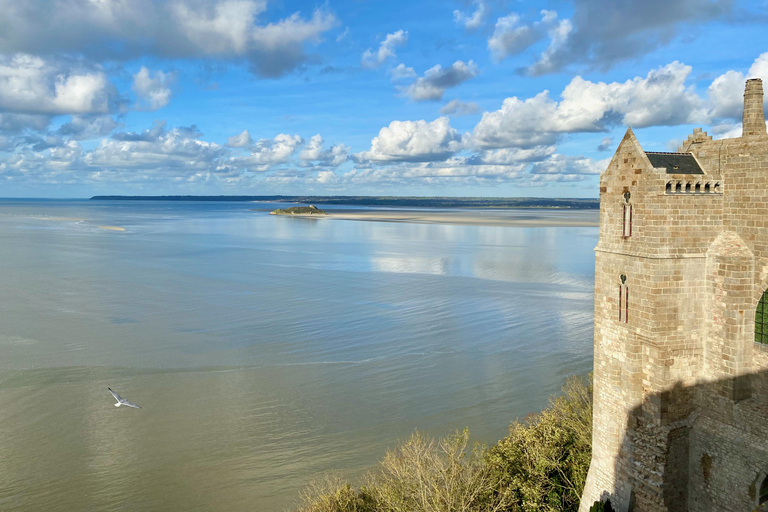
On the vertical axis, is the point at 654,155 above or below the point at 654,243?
above

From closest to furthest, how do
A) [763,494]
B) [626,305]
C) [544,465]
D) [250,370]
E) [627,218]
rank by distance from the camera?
[763,494] < [627,218] < [626,305] < [544,465] < [250,370]

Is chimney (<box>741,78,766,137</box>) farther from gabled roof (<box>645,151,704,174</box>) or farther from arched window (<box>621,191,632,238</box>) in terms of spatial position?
arched window (<box>621,191,632,238</box>)

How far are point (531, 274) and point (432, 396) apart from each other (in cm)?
3518

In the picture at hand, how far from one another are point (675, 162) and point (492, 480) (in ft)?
35.7

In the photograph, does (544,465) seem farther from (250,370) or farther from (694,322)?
(250,370)

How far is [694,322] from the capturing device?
13977mm

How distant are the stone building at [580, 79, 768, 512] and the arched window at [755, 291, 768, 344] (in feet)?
0.08

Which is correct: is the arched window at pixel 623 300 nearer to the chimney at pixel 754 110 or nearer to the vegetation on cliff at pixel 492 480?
the chimney at pixel 754 110

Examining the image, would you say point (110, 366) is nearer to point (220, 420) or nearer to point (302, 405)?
point (220, 420)

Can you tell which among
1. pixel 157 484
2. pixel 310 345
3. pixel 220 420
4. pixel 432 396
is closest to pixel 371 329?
pixel 310 345

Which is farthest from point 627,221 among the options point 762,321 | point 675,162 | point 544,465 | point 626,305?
point 544,465

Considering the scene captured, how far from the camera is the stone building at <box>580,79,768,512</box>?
13.2 m

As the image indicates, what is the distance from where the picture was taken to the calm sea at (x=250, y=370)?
21.9 m

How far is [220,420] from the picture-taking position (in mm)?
25609
